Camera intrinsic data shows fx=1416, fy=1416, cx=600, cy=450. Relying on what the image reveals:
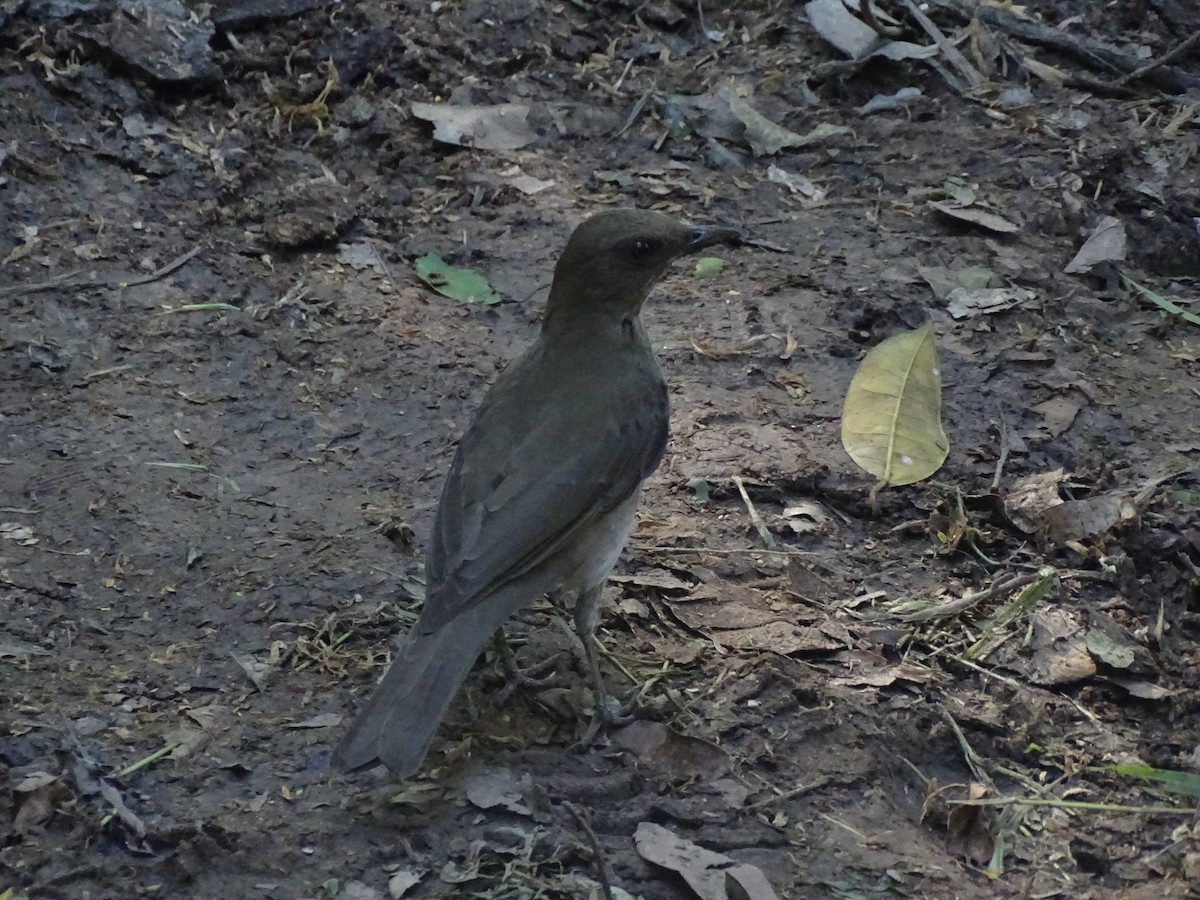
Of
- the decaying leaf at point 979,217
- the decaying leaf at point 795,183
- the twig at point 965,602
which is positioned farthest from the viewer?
the decaying leaf at point 795,183

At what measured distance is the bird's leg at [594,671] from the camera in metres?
4.58

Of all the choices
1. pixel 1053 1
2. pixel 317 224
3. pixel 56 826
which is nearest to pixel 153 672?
pixel 56 826

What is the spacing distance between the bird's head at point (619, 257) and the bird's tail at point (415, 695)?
4.40 ft

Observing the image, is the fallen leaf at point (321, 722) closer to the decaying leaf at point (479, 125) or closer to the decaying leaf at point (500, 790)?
the decaying leaf at point (500, 790)

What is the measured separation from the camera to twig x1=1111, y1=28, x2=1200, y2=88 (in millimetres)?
8508

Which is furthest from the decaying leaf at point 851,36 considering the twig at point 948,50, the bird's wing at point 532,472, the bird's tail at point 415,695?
the bird's tail at point 415,695

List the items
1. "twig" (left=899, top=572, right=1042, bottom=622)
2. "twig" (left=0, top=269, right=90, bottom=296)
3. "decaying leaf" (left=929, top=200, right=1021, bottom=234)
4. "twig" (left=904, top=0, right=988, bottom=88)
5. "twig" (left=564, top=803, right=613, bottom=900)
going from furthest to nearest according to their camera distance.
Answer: "twig" (left=904, top=0, right=988, bottom=88) → "decaying leaf" (left=929, top=200, right=1021, bottom=234) → "twig" (left=0, top=269, right=90, bottom=296) → "twig" (left=899, top=572, right=1042, bottom=622) → "twig" (left=564, top=803, right=613, bottom=900)

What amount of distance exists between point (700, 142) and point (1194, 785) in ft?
17.3

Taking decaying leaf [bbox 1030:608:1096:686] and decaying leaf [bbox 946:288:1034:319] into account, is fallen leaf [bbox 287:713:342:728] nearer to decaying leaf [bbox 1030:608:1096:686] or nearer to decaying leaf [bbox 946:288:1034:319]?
decaying leaf [bbox 1030:608:1096:686]

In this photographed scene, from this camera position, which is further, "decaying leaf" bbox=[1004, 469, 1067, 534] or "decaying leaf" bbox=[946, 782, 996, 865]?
"decaying leaf" bbox=[1004, 469, 1067, 534]

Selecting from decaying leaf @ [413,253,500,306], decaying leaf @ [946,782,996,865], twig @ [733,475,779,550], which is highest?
decaying leaf @ [413,253,500,306]

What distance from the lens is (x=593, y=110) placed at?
8.20m

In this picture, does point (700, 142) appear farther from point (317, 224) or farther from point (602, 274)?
point (602, 274)

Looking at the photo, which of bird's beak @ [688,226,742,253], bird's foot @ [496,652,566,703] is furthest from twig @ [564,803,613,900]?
bird's beak @ [688,226,742,253]
